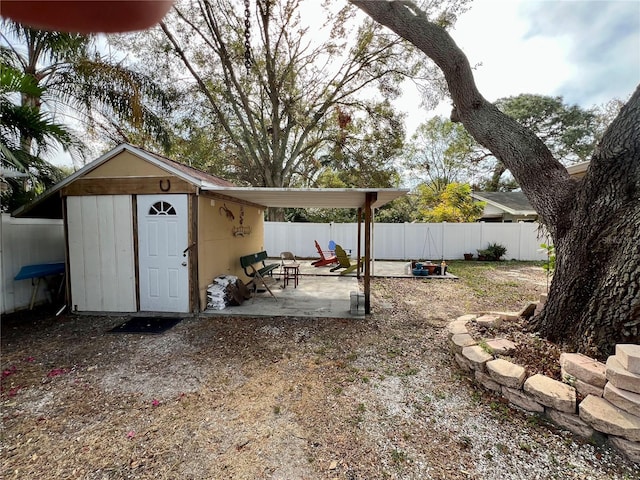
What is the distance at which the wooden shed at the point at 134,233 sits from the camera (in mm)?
5316

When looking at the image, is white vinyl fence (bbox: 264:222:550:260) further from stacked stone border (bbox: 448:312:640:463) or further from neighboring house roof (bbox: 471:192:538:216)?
stacked stone border (bbox: 448:312:640:463)

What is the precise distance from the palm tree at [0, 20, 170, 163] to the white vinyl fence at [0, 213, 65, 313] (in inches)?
59.9

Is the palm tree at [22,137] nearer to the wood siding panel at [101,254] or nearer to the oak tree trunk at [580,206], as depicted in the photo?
the wood siding panel at [101,254]

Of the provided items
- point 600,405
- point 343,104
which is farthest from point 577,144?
point 600,405

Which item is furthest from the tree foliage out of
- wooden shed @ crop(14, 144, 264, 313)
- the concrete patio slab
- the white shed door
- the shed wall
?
the white shed door

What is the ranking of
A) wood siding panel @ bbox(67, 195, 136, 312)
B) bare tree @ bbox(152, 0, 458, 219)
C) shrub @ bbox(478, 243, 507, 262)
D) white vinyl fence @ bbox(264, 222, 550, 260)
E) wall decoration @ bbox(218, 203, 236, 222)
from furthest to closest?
white vinyl fence @ bbox(264, 222, 550, 260), shrub @ bbox(478, 243, 507, 262), bare tree @ bbox(152, 0, 458, 219), wall decoration @ bbox(218, 203, 236, 222), wood siding panel @ bbox(67, 195, 136, 312)

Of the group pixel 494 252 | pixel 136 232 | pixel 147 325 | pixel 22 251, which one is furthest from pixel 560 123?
pixel 22 251

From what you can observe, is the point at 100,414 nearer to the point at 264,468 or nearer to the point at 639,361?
the point at 264,468

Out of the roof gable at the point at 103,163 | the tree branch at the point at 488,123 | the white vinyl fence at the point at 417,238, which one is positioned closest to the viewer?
the tree branch at the point at 488,123

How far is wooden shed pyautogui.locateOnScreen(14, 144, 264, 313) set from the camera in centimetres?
532

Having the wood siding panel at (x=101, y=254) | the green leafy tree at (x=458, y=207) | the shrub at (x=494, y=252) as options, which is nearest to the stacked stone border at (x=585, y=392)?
the wood siding panel at (x=101, y=254)

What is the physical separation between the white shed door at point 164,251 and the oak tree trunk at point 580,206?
15.1 ft

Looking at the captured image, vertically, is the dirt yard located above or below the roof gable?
below

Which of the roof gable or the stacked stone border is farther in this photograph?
the roof gable
